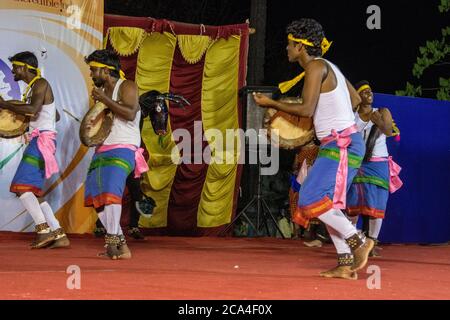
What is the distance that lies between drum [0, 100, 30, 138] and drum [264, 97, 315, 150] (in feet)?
10.5

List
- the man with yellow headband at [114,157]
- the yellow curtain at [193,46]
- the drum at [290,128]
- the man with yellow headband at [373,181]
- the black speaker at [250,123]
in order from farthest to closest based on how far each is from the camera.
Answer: the yellow curtain at [193,46] → the black speaker at [250,123] → the man with yellow headband at [373,181] → the man with yellow headband at [114,157] → the drum at [290,128]

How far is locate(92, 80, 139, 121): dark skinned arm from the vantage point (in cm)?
730

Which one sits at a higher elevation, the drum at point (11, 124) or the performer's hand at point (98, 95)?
the performer's hand at point (98, 95)

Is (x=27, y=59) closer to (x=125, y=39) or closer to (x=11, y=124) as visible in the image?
(x=11, y=124)

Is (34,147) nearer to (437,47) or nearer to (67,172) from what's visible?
(67,172)

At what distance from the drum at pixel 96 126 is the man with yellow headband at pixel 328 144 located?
1885 mm

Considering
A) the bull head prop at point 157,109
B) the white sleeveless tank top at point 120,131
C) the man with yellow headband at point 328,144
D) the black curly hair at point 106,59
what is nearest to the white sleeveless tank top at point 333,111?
the man with yellow headband at point 328,144

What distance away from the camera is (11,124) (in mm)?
8711

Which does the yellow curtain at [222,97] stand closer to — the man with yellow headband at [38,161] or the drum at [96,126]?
the man with yellow headband at [38,161]

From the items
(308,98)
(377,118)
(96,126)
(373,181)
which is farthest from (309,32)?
(373,181)

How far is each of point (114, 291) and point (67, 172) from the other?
19.4 ft

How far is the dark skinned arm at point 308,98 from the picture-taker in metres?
6.02

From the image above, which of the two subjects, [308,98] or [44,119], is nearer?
[308,98]

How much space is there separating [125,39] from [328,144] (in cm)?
555
